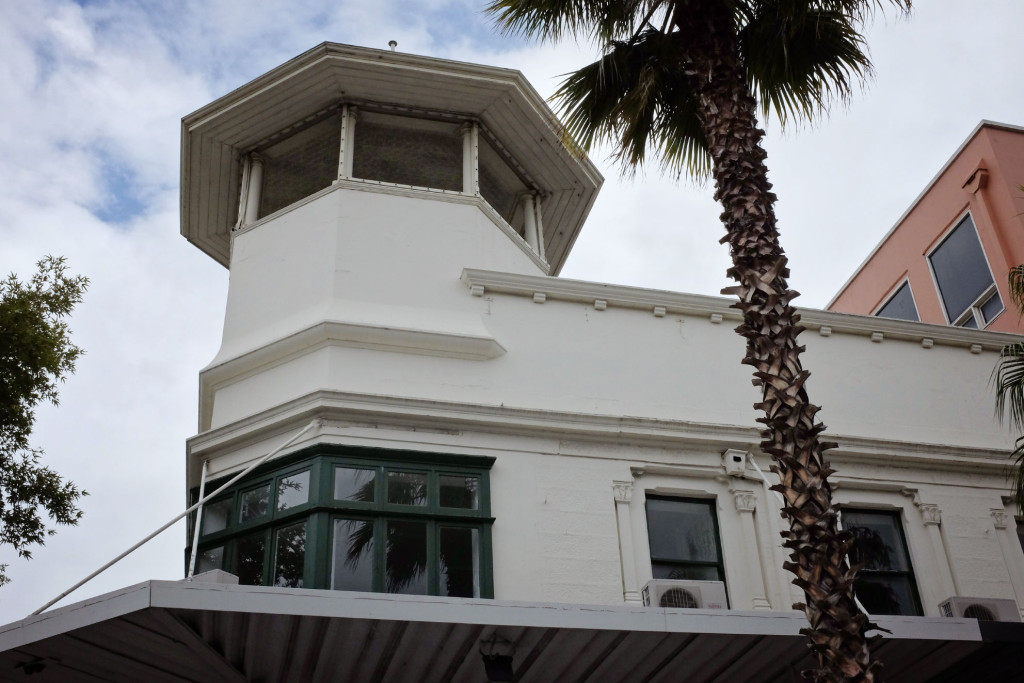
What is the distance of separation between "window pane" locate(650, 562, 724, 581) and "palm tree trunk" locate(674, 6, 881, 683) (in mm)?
2885

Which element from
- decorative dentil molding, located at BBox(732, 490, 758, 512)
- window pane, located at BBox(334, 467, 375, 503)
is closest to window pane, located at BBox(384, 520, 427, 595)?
window pane, located at BBox(334, 467, 375, 503)

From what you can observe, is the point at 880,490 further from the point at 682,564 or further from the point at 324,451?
the point at 324,451

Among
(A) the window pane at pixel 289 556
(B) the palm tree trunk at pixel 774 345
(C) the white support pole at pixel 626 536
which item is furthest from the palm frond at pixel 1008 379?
(A) the window pane at pixel 289 556

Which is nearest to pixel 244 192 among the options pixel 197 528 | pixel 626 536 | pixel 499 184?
pixel 499 184

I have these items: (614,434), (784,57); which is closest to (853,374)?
(614,434)

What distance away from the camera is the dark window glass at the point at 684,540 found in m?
11.5

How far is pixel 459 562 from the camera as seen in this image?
1064cm

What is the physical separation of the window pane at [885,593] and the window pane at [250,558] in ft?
21.6

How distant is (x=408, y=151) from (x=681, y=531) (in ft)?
21.0

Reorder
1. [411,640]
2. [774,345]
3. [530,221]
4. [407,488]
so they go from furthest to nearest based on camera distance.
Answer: [530,221] < [407,488] < [411,640] < [774,345]

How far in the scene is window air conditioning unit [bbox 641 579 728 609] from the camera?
10383 millimetres

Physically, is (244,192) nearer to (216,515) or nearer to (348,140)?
(348,140)

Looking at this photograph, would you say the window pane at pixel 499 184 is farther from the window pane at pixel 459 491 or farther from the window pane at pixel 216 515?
the window pane at pixel 216 515

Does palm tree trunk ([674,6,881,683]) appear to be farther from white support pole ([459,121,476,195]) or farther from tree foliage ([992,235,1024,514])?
white support pole ([459,121,476,195])
